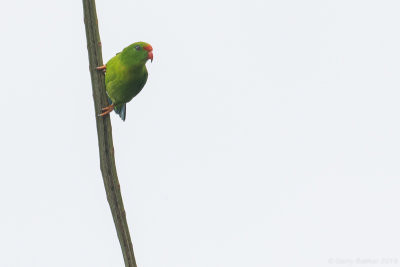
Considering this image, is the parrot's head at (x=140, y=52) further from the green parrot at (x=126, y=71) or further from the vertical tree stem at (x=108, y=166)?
the vertical tree stem at (x=108, y=166)

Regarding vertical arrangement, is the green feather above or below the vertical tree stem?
above

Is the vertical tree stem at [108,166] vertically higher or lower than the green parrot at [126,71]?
lower

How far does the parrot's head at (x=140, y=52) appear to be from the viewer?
5.42 metres

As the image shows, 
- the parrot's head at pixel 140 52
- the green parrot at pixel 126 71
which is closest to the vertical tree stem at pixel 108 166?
the green parrot at pixel 126 71

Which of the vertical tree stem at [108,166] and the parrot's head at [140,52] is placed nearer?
the vertical tree stem at [108,166]

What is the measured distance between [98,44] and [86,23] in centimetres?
18

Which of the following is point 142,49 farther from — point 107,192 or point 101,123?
point 107,192

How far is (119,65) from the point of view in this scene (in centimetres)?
535

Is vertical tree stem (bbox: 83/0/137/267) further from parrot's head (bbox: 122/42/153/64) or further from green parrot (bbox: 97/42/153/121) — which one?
parrot's head (bbox: 122/42/153/64)

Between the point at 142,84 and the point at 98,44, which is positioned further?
the point at 142,84

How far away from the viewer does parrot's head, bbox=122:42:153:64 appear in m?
5.42

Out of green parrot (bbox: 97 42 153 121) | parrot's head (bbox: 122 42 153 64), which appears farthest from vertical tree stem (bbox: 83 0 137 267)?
parrot's head (bbox: 122 42 153 64)

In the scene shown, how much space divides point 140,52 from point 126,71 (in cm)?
25

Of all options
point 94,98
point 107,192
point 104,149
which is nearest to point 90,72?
point 94,98
